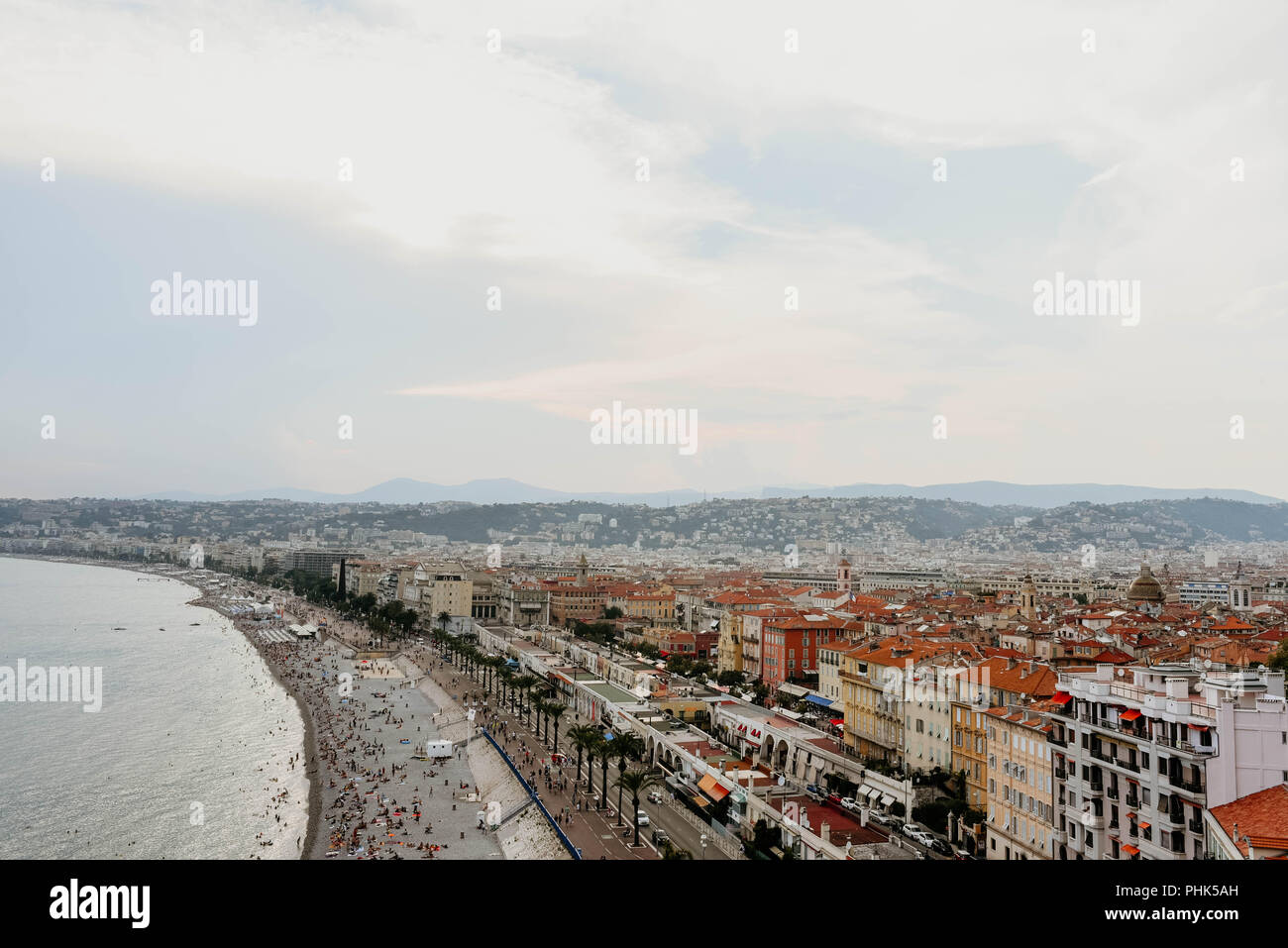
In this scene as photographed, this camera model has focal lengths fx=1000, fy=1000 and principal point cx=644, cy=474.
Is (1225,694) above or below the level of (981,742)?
above

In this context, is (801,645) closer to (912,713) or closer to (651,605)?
(912,713)

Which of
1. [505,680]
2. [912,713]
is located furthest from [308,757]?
[912,713]

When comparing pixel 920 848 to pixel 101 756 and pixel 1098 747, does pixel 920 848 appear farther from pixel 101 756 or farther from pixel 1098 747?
pixel 101 756

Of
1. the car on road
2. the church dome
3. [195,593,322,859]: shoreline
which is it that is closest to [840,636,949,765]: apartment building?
the car on road

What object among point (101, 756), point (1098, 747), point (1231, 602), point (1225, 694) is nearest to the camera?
point (1225, 694)

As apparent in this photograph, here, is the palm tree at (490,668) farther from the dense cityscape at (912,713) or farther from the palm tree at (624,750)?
the palm tree at (624,750)

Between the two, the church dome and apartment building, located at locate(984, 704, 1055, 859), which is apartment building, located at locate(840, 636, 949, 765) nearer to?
Answer: apartment building, located at locate(984, 704, 1055, 859)

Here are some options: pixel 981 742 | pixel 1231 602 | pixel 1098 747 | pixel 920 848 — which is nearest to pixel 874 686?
pixel 981 742
